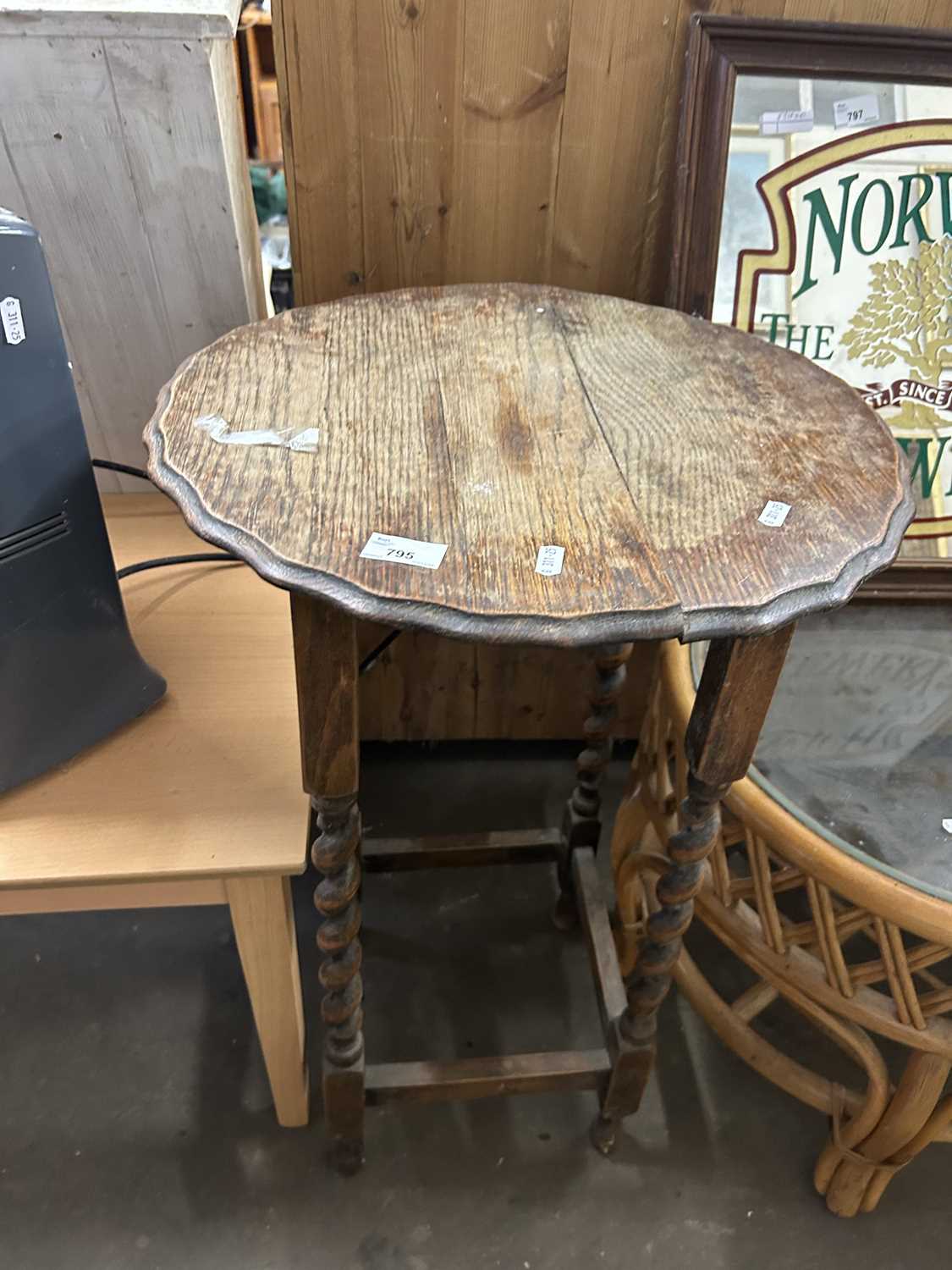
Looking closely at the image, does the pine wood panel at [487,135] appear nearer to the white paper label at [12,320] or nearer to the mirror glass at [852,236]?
the mirror glass at [852,236]

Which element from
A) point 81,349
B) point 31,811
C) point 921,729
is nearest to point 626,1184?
point 921,729

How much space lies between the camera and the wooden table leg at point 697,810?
27.1 inches

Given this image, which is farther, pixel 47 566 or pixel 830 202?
pixel 830 202

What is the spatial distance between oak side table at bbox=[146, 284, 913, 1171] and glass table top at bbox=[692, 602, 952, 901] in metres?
0.24

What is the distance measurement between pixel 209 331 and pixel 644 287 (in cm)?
56

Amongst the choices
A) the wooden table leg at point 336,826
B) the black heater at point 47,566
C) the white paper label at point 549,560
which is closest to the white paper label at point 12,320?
the black heater at point 47,566

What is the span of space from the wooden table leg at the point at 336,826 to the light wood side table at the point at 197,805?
6 centimetres

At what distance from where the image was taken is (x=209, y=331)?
111cm

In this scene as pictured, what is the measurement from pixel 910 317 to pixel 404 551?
36.1 inches

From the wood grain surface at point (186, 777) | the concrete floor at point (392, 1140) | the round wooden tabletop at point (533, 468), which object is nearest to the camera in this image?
the round wooden tabletop at point (533, 468)

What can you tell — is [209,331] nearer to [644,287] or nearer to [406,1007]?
[644,287]

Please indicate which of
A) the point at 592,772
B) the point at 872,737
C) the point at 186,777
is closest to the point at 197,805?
the point at 186,777

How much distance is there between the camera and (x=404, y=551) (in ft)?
1.94

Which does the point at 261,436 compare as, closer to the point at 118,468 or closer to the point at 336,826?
the point at 336,826
